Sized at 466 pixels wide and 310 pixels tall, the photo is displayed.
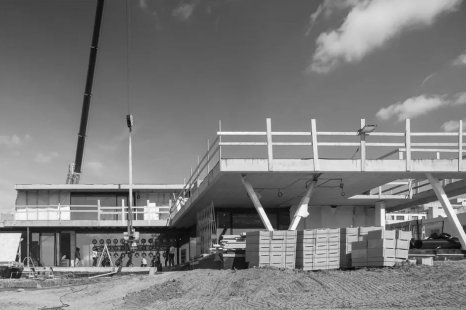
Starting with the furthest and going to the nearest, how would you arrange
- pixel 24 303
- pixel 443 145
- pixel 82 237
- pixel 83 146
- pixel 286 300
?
1. pixel 83 146
2. pixel 82 237
3. pixel 443 145
4. pixel 24 303
5. pixel 286 300

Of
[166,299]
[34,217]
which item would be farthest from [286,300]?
[34,217]

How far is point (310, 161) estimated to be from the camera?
65.9ft

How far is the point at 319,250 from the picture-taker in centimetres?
1892

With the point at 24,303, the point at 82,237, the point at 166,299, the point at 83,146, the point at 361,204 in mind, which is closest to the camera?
the point at 166,299

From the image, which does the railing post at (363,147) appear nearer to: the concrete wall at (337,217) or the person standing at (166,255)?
the concrete wall at (337,217)

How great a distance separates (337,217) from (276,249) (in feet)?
34.2

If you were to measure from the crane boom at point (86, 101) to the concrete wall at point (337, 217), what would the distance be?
2995 centimetres

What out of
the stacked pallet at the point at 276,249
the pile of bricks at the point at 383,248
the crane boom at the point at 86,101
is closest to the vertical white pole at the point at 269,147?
the stacked pallet at the point at 276,249

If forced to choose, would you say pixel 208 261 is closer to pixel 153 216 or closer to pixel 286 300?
pixel 286 300

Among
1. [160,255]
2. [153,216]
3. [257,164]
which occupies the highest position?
[257,164]

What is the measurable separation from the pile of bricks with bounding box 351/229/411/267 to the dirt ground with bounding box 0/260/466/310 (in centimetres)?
61

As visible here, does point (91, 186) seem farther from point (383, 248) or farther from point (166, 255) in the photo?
point (383, 248)

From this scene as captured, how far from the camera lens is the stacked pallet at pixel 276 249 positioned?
1903cm

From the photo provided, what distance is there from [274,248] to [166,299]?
431 centimetres
